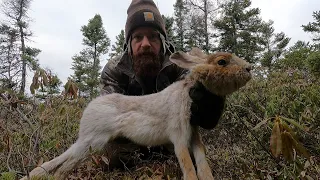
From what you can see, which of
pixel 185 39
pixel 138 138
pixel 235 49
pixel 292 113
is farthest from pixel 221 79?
pixel 185 39

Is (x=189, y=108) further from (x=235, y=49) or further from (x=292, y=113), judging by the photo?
(x=235, y=49)

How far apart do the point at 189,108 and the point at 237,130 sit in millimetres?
1658

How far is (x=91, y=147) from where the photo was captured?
11.6 feet

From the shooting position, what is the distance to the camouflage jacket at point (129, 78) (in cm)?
486

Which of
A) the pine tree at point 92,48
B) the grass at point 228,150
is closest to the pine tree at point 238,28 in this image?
the pine tree at point 92,48

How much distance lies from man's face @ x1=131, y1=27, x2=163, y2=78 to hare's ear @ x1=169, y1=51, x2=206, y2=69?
137cm

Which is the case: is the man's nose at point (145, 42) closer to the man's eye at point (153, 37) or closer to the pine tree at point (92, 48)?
the man's eye at point (153, 37)

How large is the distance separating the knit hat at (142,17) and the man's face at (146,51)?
0.08 meters


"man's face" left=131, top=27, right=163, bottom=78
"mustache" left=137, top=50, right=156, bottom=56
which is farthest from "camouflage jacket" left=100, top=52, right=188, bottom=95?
"mustache" left=137, top=50, right=156, bottom=56

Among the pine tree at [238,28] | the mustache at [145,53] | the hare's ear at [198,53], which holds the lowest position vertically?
the hare's ear at [198,53]

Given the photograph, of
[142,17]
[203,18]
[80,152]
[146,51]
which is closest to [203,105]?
[80,152]

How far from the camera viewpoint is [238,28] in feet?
95.0

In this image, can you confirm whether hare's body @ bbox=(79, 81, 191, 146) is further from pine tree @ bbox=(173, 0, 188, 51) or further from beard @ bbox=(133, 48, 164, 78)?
pine tree @ bbox=(173, 0, 188, 51)

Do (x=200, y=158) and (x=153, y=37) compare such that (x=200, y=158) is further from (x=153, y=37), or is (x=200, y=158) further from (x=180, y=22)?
(x=180, y=22)
